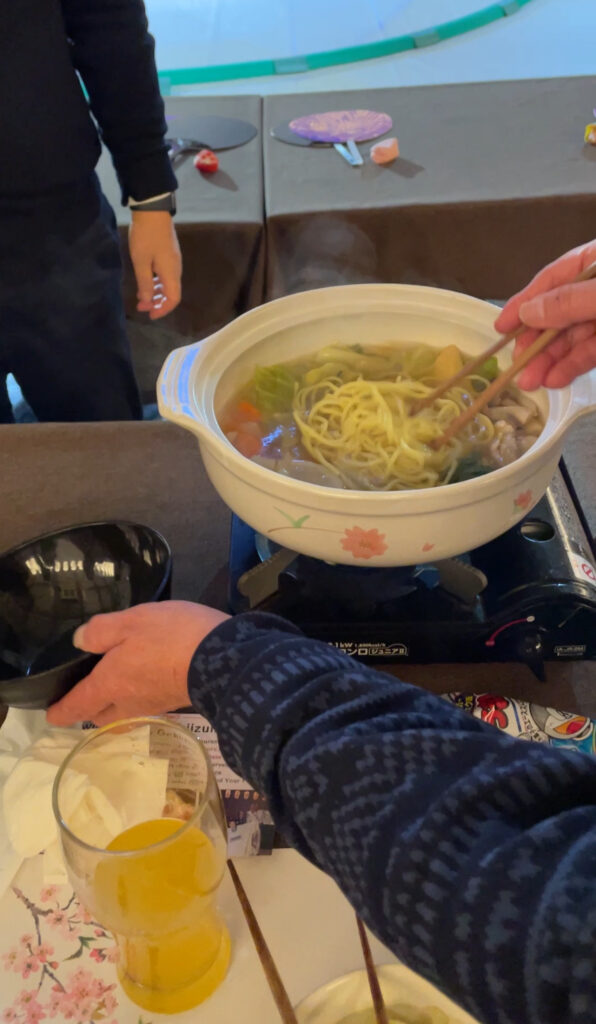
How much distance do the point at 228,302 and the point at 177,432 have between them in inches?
32.1

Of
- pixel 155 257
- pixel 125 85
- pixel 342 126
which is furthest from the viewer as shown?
pixel 342 126

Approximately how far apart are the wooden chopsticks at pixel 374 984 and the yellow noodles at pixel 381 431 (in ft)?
1.58

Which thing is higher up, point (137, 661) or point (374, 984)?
point (137, 661)

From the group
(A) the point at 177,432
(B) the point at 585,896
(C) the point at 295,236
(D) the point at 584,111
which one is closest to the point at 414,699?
(B) the point at 585,896

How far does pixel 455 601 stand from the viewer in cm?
83

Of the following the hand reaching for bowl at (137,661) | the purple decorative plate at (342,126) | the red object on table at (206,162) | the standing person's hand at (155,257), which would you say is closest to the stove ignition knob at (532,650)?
the hand reaching for bowl at (137,661)

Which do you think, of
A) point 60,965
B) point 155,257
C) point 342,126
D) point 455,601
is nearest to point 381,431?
point 455,601

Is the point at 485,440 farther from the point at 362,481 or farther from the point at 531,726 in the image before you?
the point at 531,726

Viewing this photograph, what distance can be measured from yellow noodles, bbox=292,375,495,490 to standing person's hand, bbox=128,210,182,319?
68 cm

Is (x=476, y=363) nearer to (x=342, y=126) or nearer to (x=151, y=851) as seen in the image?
(x=151, y=851)

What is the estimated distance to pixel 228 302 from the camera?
6.26 feet

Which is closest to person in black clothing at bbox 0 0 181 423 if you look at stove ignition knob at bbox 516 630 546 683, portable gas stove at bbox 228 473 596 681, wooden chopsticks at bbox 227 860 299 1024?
portable gas stove at bbox 228 473 596 681

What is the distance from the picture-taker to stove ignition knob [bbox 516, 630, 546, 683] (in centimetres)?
81

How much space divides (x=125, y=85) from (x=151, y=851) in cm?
137
